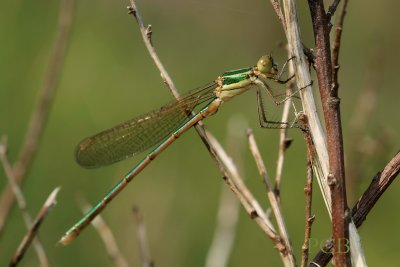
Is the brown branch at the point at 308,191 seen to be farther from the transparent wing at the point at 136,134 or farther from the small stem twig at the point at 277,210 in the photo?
the transparent wing at the point at 136,134

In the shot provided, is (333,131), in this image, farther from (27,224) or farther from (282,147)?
(27,224)

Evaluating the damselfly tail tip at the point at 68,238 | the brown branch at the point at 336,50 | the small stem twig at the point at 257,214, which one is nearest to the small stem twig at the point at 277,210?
the small stem twig at the point at 257,214

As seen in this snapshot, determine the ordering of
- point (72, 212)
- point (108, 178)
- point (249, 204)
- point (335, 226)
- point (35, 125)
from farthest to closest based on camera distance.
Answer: point (108, 178)
point (72, 212)
point (35, 125)
point (249, 204)
point (335, 226)

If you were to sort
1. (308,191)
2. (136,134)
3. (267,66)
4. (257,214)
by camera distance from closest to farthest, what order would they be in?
(308,191) < (257,214) < (267,66) < (136,134)

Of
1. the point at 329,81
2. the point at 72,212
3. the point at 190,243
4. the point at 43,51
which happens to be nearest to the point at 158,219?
the point at 190,243

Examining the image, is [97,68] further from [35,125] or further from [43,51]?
[35,125]

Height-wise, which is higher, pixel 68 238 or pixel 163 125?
pixel 163 125

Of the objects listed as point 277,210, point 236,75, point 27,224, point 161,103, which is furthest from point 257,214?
point 161,103
